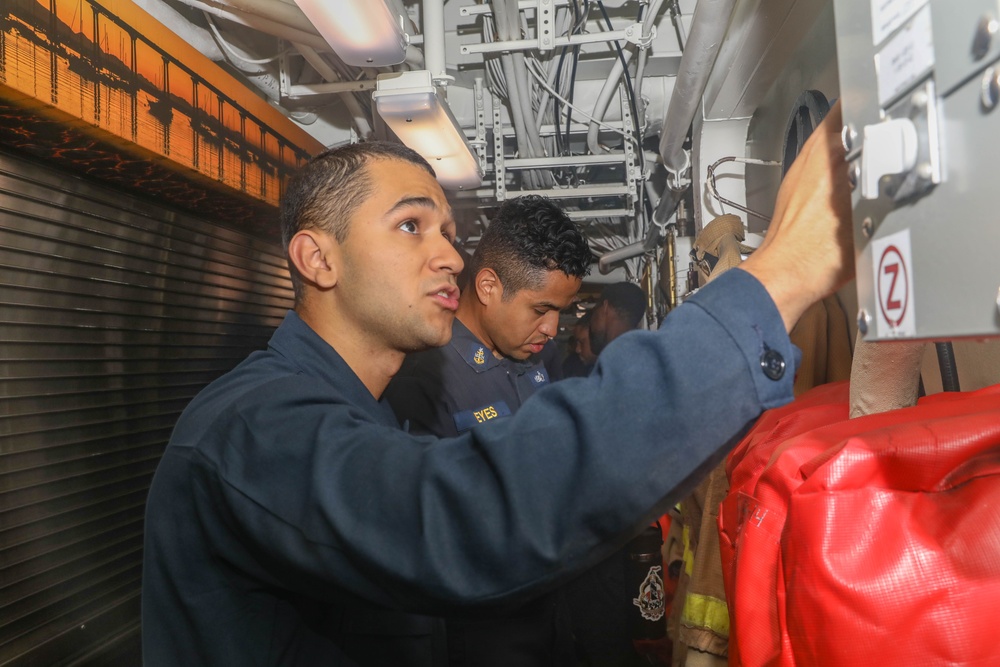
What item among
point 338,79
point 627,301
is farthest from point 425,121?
point 627,301

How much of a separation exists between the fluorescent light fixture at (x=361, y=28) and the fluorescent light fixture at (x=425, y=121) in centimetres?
27

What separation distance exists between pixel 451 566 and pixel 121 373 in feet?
8.47

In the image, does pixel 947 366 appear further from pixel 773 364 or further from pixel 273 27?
pixel 273 27

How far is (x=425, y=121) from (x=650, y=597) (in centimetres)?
263

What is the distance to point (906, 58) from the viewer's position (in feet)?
1.98

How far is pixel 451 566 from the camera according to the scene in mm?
753

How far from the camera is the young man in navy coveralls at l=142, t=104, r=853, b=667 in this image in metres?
0.71

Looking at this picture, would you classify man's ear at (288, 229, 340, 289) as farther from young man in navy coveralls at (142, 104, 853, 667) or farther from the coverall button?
the coverall button

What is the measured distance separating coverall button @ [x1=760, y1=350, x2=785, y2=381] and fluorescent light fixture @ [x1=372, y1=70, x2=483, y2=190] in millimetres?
2255

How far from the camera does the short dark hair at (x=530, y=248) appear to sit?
2.95 m

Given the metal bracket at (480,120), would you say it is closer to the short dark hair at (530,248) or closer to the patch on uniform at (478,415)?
the short dark hair at (530,248)

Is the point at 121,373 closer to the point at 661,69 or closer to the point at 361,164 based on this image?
the point at 361,164

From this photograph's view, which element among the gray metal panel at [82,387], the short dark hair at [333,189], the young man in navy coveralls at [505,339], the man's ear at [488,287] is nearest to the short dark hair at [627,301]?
the young man in navy coveralls at [505,339]

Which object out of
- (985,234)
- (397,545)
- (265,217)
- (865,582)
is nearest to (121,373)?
(265,217)
